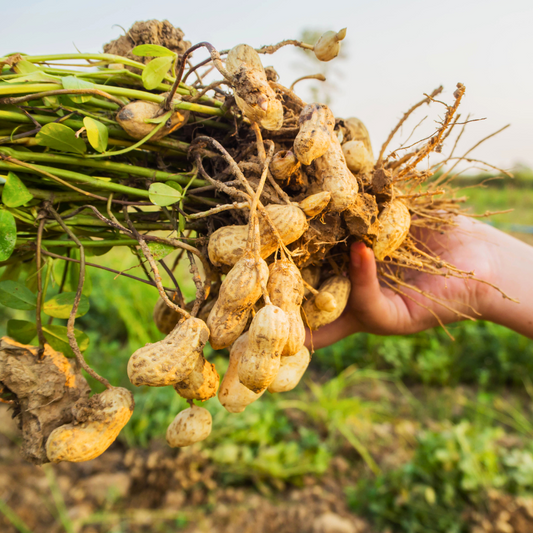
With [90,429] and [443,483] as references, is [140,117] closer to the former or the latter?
[90,429]

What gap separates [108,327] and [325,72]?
10.4 feet

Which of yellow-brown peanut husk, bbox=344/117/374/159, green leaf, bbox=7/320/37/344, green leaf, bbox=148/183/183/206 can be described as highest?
yellow-brown peanut husk, bbox=344/117/374/159

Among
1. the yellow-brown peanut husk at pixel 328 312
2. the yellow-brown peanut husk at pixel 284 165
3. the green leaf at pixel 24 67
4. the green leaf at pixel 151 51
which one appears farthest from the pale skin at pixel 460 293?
the green leaf at pixel 24 67

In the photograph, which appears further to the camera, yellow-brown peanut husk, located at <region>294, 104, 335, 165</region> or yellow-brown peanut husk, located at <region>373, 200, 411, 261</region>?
yellow-brown peanut husk, located at <region>373, 200, 411, 261</region>

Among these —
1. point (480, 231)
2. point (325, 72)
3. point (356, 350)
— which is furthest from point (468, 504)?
point (325, 72)

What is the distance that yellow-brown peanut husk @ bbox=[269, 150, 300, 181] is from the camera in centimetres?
60

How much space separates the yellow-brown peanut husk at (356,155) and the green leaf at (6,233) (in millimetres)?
544

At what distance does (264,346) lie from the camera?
19.8 inches

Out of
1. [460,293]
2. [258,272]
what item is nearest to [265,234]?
[258,272]

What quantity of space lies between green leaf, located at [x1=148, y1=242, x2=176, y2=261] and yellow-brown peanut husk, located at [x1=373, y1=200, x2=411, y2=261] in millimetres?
357

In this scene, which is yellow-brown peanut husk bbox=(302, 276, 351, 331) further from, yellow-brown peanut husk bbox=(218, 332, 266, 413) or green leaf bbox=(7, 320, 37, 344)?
green leaf bbox=(7, 320, 37, 344)

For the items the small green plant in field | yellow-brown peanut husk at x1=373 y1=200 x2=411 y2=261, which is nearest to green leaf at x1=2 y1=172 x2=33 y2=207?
yellow-brown peanut husk at x1=373 y1=200 x2=411 y2=261

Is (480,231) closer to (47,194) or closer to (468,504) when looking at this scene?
(47,194)

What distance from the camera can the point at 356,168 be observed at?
70 centimetres
